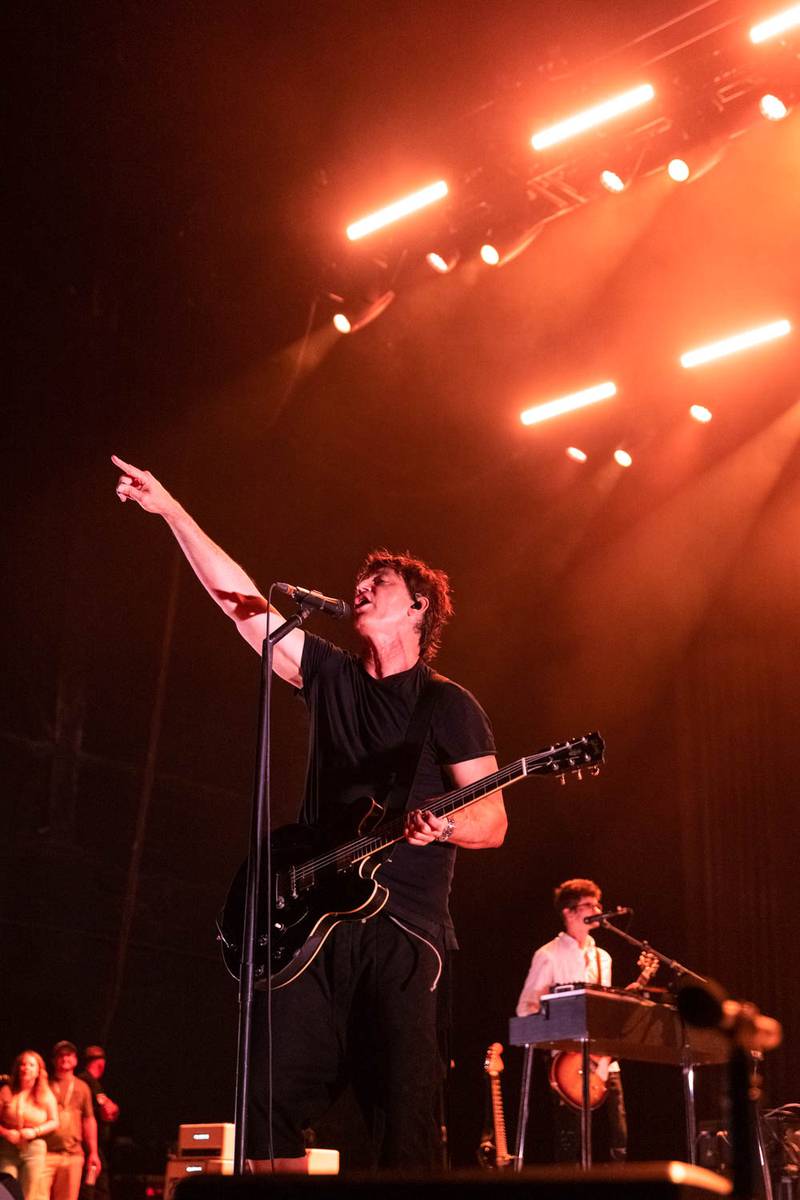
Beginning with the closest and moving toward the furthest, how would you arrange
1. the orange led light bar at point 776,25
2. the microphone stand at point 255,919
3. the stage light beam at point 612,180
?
1. the microphone stand at point 255,919
2. the orange led light bar at point 776,25
3. the stage light beam at point 612,180

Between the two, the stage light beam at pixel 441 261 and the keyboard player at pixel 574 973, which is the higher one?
the stage light beam at pixel 441 261

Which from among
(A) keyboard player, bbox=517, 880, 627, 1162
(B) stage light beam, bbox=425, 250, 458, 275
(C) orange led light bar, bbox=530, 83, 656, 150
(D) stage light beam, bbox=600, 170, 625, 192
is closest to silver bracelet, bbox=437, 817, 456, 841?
(A) keyboard player, bbox=517, 880, 627, 1162

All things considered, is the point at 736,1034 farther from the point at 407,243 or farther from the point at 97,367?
the point at 97,367

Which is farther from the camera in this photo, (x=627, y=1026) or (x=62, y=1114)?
(x=62, y=1114)

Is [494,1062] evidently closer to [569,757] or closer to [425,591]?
[425,591]

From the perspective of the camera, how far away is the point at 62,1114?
812 centimetres

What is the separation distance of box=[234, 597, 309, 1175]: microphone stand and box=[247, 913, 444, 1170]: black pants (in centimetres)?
5

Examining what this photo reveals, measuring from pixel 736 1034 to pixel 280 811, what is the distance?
8.62 metres

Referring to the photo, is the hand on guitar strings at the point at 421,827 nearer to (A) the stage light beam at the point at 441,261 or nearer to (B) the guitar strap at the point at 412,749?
(B) the guitar strap at the point at 412,749

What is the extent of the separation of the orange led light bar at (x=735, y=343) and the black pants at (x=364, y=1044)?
6.31 metres

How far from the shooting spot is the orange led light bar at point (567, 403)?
9.32m

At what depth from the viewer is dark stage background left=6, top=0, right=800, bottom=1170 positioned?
7.81 metres

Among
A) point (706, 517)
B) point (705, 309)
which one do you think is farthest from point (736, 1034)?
point (706, 517)

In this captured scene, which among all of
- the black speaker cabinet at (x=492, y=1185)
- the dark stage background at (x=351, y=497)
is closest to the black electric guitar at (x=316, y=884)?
the black speaker cabinet at (x=492, y=1185)
